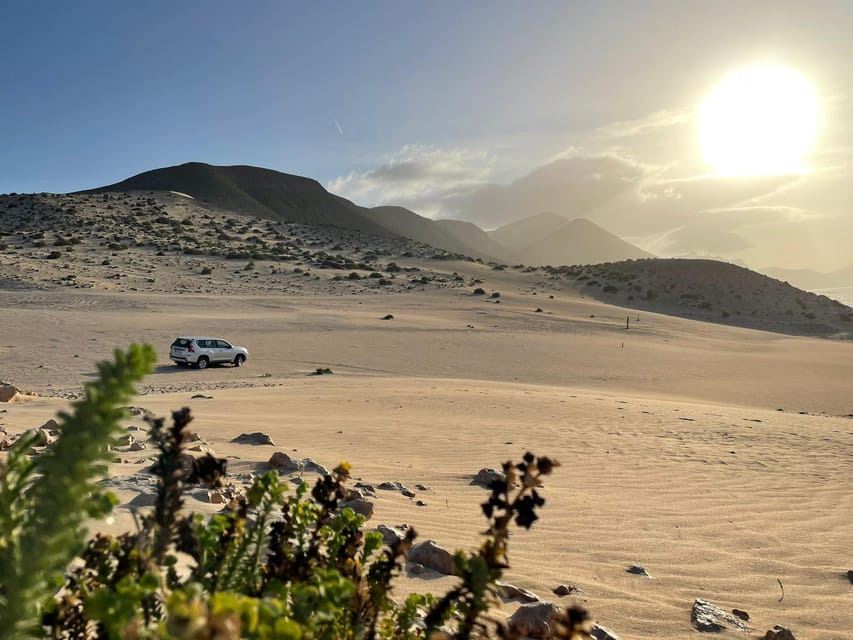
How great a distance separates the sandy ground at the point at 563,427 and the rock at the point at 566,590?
2.4 inches

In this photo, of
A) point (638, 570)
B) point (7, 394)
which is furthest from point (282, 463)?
point (7, 394)

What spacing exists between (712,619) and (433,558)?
1793 mm

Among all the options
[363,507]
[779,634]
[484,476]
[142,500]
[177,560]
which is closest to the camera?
[177,560]

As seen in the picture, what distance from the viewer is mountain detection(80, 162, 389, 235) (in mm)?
114750

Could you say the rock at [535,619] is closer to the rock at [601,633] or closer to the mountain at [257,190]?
the rock at [601,633]

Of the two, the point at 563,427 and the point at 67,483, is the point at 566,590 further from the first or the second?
the point at 563,427

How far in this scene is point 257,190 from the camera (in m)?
134

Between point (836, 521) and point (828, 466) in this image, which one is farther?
point (828, 466)

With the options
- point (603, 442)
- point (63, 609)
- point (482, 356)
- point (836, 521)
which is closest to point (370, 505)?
point (63, 609)

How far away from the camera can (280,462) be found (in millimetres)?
6676

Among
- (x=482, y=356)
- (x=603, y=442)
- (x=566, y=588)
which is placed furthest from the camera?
(x=482, y=356)

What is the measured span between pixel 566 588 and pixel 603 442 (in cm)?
700

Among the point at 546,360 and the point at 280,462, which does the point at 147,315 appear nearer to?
the point at 546,360

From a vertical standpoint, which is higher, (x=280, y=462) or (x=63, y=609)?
(x=63, y=609)
